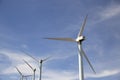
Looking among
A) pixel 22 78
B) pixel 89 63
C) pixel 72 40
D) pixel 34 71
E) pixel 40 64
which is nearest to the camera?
pixel 89 63

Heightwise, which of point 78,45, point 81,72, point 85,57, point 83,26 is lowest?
point 81,72

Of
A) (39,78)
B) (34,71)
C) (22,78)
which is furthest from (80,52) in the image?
(22,78)

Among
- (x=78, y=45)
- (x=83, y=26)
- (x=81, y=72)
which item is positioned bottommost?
(x=81, y=72)

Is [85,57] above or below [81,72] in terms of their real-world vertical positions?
above

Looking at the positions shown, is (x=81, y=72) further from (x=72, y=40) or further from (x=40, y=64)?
(x=40, y=64)

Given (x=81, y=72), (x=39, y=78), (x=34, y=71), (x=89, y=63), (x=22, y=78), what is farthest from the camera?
(x=22, y=78)

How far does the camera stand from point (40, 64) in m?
99.5

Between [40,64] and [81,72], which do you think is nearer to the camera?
[81,72]

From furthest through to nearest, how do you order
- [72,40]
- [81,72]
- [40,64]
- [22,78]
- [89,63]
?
1. [22,78]
2. [40,64]
3. [72,40]
4. [89,63]
5. [81,72]

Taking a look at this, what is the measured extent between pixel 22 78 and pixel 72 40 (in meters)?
84.7

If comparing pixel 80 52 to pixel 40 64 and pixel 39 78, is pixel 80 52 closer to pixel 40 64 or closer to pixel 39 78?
pixel 39 78

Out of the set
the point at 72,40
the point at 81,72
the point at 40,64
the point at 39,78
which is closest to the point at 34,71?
the point at 40,64

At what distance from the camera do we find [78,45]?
64.5 m

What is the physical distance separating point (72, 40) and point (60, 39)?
4032 mm
